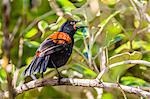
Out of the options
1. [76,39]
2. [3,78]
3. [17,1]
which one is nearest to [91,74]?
[76,39]

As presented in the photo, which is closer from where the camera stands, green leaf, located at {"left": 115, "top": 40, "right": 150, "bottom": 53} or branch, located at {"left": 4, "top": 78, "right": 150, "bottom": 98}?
branch, located at {"left": 4, "top": 78, "right": 150, "bottom": 98}

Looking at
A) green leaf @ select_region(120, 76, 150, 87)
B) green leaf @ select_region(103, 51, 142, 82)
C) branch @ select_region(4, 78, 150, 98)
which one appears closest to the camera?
branch @ select_region(4, 78, 150, 98)

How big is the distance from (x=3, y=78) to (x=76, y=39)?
0.56ft

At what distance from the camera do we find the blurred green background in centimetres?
69

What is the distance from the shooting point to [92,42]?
0.67 m

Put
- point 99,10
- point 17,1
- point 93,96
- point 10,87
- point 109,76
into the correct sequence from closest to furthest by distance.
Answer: point 10,87, point 109,76, point 99,10, point 93,96, point 17,1

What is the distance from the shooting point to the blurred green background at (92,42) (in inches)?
27.1

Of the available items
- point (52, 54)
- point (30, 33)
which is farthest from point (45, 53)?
point (30, 33)

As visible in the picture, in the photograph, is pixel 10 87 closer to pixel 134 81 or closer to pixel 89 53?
pixel 89 53

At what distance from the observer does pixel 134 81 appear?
2.52 feet

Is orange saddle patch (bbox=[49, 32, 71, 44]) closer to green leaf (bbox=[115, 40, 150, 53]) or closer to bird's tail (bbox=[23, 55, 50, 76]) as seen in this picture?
bird's tail (bbox=[23, 55, 50, 76])

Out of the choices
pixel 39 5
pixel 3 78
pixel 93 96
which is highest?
pixel 39 5

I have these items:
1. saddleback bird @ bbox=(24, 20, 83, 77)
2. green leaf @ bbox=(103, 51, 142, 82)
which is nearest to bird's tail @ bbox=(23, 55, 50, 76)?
saddleback bird @ bbox=(24, 20, 83, 77)

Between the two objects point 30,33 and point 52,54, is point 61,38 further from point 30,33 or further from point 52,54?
point 30,33
